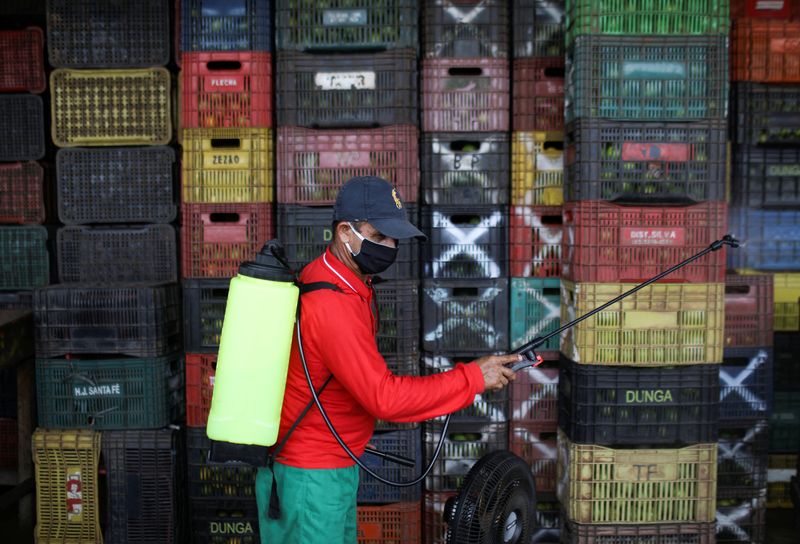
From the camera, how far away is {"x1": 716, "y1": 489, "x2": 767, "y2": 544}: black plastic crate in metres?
4.73

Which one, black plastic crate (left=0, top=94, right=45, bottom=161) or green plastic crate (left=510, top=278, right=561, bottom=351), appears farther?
black plastic crate (left=0, top=94, right=45, bottom=161)

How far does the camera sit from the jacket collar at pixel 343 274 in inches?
110

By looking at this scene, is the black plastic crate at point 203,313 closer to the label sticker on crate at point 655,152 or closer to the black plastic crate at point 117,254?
the black plastic crate at point 117,254

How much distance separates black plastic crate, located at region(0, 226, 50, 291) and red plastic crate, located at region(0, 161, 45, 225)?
0.31ft

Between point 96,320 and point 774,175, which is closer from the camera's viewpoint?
point 96,320

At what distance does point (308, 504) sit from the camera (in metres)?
2.77

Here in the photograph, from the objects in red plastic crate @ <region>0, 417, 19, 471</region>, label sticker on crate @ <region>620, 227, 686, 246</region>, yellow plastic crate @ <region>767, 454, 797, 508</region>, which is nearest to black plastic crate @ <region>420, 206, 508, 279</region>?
label sticker on crate @ <region>620, 227, 686, 246</region>

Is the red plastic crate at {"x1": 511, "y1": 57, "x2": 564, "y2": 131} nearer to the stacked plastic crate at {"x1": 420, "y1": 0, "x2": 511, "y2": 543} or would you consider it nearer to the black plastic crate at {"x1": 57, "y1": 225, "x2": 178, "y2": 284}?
the stacked plastic crate at {"x1": 420, "y1": 0, "x2": 511, "y2": 543}

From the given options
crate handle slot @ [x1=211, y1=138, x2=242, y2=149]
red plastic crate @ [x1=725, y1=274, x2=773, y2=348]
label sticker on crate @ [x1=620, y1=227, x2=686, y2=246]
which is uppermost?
crate handle slot @ [x1=211, y1=138, x2=242, y2=149]

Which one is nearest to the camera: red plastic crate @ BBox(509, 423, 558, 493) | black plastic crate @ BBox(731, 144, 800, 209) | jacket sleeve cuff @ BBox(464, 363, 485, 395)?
jacket sleeve cuff @ BBox(464, 363, 485, 395)

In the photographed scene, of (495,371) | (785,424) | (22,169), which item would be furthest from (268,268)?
(785,424)

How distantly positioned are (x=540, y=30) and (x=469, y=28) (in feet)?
1.64

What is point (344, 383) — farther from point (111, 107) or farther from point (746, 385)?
point (746, 385)

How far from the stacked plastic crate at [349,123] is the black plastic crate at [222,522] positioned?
91cm
